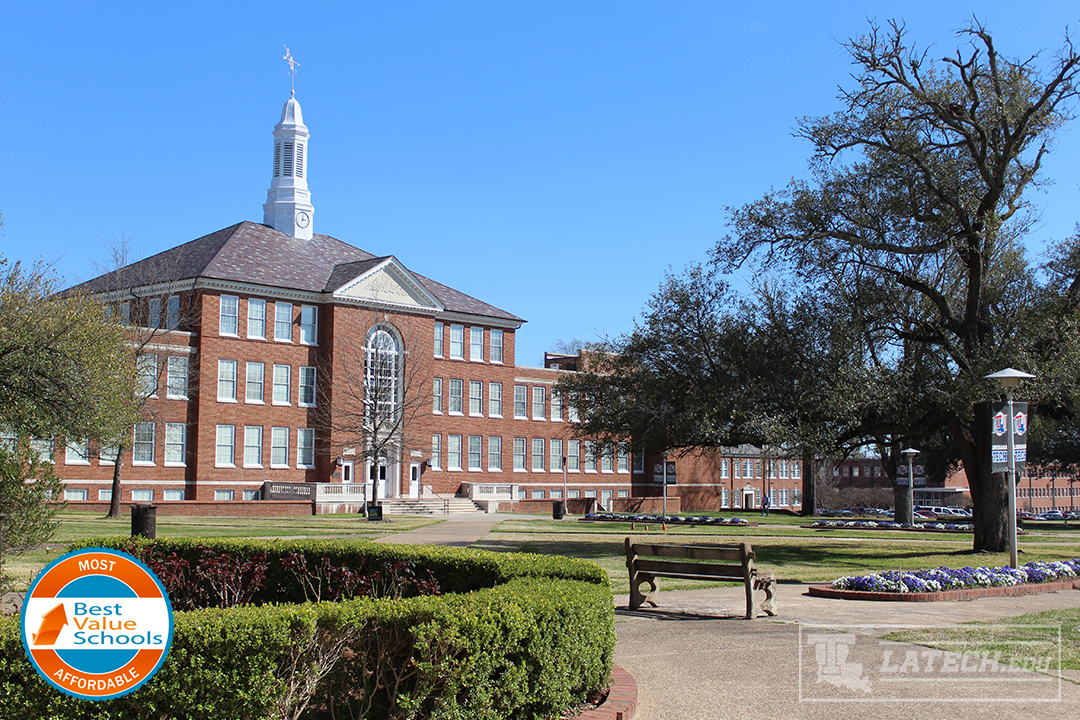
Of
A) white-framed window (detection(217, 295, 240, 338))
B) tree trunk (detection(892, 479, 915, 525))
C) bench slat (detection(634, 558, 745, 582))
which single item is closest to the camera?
bench slat (detection(634, 558, 745, 582))

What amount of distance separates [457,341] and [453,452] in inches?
260

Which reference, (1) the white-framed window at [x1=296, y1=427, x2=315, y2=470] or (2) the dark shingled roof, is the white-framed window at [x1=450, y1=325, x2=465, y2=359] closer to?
(2) the dark shingled roof

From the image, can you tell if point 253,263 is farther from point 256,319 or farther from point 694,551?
point 694,551

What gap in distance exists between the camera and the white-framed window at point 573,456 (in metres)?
62.8

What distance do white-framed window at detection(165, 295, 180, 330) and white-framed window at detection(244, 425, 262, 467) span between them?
618 centimetres

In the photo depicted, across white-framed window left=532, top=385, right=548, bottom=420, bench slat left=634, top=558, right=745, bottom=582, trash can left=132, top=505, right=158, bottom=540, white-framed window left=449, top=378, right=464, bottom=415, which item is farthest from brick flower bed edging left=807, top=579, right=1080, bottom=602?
white-framed window left=532, top=385, right=548, bottom=420

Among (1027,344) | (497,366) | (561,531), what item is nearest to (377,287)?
(497,366)

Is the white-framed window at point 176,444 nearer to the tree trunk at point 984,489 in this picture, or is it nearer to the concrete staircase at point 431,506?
the concrete staircase at point 431,506

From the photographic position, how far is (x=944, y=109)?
76.0 ft

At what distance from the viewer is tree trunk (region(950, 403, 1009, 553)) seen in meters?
23.8

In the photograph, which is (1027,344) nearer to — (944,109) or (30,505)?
(944,109)

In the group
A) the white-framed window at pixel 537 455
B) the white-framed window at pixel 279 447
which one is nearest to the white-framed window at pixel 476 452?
the white-framed window at pixel 537 455

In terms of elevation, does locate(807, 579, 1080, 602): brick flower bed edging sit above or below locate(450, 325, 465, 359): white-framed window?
below

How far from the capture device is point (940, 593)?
539 inches
